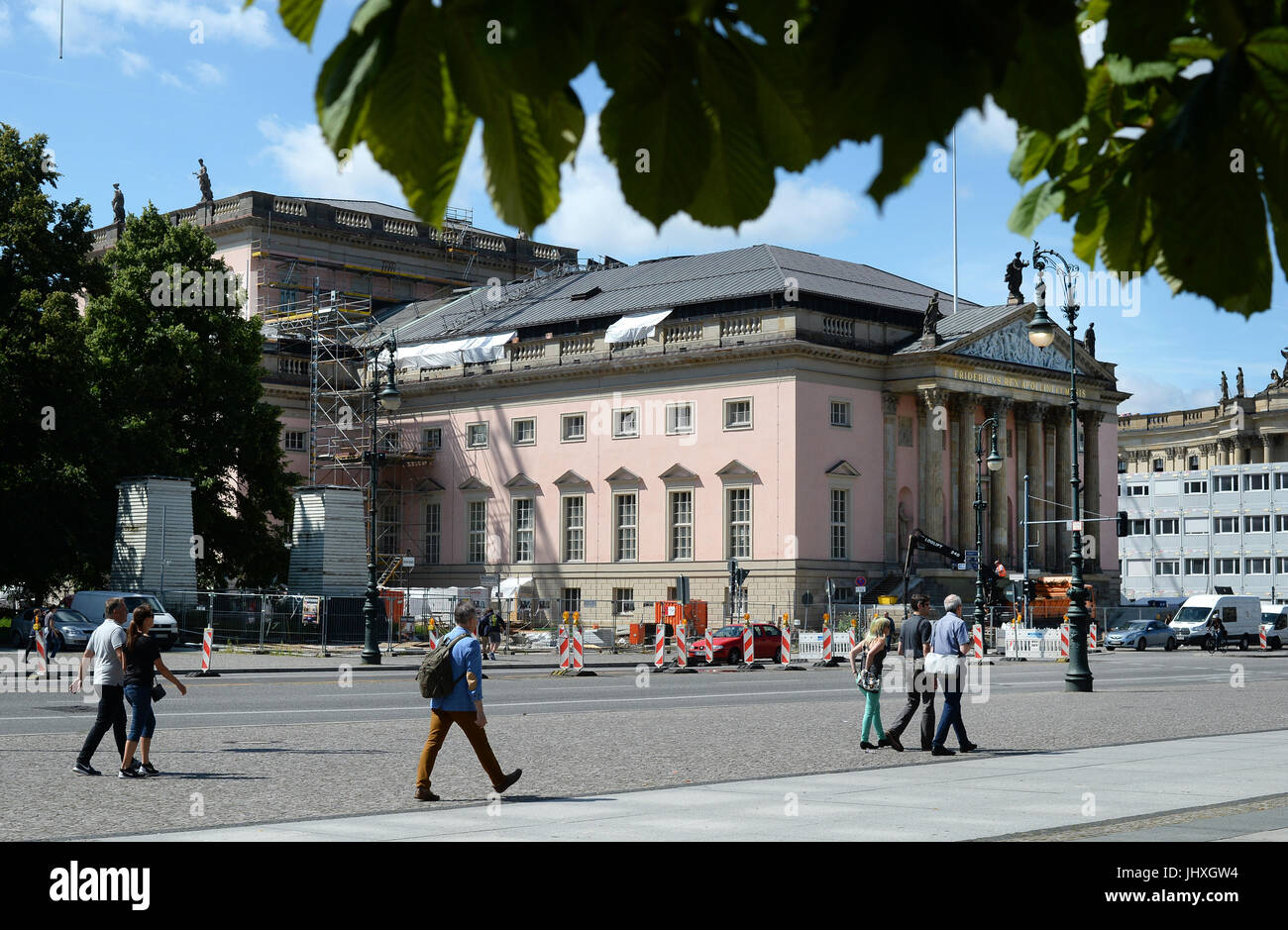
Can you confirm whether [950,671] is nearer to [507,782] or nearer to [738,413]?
[507,782]

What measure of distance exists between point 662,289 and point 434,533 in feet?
59.4

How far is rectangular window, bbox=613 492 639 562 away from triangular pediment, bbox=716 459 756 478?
543cm

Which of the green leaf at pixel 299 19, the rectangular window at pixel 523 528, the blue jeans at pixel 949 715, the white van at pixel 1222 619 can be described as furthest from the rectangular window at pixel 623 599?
the green leaf at pixel 299 19

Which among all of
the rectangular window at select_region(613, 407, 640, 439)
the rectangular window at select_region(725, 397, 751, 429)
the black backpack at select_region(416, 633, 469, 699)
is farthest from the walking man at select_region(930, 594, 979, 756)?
the rectangular window at select_region(613, 407, 640, 439)

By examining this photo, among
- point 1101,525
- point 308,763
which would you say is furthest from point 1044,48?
point 1101,525

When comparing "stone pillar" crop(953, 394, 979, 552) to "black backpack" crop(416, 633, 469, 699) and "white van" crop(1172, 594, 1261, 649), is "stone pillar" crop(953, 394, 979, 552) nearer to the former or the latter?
"white van" crop(1172, 594, 1261, 649)

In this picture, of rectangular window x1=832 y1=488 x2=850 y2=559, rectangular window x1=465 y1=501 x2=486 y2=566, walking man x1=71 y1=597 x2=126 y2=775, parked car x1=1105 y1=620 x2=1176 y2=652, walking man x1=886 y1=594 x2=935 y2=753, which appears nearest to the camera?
walking man x1=71 y1=597 x2=126 y2=775

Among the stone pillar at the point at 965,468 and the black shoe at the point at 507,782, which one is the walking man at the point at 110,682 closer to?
the black shoe at the point at 507,782

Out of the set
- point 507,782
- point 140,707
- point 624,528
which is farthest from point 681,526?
point 507,782

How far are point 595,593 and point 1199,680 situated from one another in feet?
115

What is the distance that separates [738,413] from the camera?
69.1 meters

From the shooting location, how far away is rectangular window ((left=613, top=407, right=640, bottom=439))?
2849 inches

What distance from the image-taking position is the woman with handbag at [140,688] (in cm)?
1578

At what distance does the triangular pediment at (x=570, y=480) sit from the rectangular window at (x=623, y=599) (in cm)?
529
